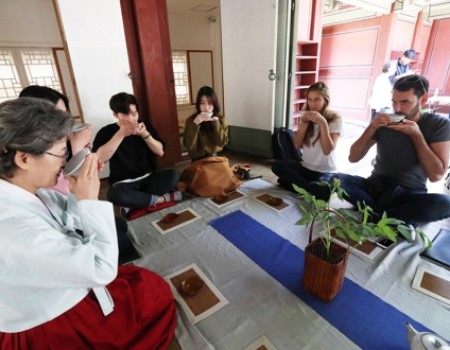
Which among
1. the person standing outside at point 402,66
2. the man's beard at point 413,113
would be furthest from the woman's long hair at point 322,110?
the person standing outside at point 402,66

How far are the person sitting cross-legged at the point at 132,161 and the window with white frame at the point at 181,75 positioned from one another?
4256mm

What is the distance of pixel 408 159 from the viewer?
5.41ft

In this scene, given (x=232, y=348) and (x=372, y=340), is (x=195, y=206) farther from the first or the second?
(x=372, y=340)

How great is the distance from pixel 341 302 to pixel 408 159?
1.05m

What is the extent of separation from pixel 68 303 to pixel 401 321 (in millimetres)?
1282

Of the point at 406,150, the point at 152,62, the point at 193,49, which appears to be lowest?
the point at 406,150

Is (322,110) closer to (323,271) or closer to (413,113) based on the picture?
(413,113)

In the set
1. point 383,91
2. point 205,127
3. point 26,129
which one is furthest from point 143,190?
point 383,91

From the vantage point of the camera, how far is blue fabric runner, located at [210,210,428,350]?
1.03m

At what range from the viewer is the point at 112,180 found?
200 cm

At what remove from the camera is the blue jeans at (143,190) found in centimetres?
185

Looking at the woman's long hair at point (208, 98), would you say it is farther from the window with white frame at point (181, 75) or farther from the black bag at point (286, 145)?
the window with white frame at point (181, 75)

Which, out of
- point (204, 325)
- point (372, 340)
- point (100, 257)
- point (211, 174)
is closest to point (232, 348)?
point (204, 325)

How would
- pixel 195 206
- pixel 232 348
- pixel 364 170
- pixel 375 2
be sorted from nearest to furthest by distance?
pixel 232 348
pixel 195 206
pixel 364 170
pixel 375 2
